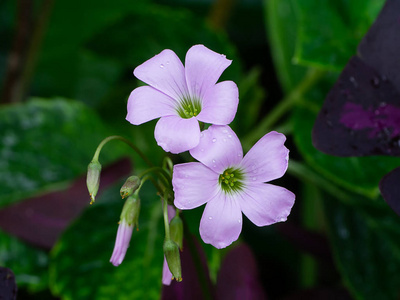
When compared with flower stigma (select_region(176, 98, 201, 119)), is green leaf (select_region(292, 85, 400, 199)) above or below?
below

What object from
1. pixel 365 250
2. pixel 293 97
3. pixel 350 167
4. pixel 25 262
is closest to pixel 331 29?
pixel 293 97

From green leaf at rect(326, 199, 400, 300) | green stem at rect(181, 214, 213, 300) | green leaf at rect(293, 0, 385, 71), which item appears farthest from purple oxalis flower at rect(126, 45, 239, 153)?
green leaf at rect(326, 199, 400, 300)

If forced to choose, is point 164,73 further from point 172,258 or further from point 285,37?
point 285,37

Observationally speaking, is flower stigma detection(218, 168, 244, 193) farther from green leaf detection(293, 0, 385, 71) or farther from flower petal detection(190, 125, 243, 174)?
green leaf detection(293, 0, 385, 71)

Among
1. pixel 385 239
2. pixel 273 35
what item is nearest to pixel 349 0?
pixel 273 35

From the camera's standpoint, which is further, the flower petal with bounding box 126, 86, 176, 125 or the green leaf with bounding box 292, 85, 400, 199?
the green leaf with bounding box 292, 85, 400, 199
